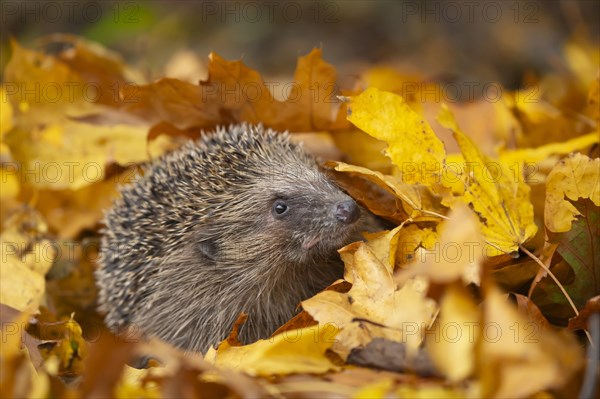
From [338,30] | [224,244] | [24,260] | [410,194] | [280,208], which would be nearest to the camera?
[410,194]

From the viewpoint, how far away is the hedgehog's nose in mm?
3918

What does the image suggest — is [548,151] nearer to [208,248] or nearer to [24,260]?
[208,248]

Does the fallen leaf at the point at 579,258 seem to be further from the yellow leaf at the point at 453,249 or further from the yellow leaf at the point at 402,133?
the yellow leaf at the point at 453,249

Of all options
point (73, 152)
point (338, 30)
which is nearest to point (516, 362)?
point (73, 152)

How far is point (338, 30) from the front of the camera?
32.7 ft

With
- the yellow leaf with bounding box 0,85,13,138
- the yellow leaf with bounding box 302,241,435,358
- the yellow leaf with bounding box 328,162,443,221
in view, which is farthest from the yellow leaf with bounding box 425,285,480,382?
the yellow leaf with bounding box 0,85,13,138

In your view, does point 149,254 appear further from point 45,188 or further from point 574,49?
point 574,49

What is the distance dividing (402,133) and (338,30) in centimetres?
634

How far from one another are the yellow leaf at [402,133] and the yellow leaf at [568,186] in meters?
0.57

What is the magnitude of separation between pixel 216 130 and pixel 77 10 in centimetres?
591

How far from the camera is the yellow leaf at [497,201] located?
371 centimetres

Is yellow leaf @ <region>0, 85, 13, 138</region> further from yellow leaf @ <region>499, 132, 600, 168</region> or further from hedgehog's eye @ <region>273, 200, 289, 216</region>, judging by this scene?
yellow leaf @ <region>499, 132, 600, 168</region>

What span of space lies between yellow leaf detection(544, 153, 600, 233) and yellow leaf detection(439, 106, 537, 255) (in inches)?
7.3

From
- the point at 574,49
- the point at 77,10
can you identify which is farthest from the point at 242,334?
the point at 77,10
